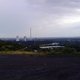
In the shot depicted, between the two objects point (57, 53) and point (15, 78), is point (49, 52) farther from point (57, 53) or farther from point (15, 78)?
point (15, 78)

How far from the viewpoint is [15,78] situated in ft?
106

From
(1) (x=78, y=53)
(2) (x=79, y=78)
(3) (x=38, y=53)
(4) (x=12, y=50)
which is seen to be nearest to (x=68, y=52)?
(1) (x=78, y=53)

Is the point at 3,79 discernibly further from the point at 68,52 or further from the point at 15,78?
the point at 68,52

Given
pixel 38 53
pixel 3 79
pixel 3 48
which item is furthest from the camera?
pixel 3 48

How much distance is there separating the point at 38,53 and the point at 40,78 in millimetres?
42385

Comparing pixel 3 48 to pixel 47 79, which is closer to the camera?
pixel 47 79

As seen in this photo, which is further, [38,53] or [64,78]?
[38,53]

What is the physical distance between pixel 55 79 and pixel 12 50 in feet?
157

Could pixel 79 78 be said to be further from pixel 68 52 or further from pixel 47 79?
pixel 68 52

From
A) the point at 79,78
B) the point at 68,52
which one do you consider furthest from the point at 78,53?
the point at 79,78

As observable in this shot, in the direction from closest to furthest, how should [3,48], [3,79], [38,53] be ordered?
[3,79] → [38,53] → [3,48]

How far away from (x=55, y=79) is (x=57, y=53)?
4322cm

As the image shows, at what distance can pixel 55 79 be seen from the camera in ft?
106

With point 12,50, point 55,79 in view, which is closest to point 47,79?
point 55,79
